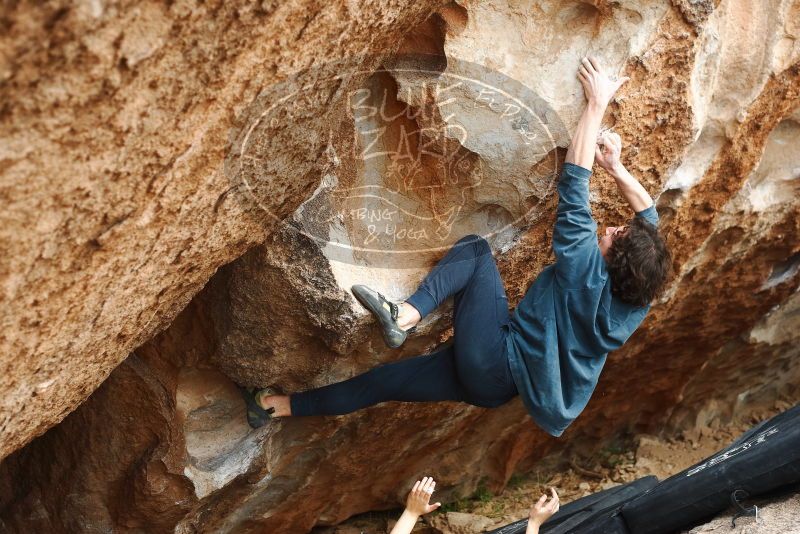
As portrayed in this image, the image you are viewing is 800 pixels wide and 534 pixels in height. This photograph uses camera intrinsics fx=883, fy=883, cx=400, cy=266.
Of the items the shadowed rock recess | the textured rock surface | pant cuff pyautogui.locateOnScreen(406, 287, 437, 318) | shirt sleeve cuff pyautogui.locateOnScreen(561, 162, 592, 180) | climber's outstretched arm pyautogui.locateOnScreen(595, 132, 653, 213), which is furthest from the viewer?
pant cuff pyautogui.locateOnScreen(406, 287, 437, 318)

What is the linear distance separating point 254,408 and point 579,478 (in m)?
2.44

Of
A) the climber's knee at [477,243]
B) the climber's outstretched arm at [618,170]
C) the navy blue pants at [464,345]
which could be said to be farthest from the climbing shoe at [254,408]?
the climber's outstretched arm at [618,170]

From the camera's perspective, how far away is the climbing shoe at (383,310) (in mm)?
2725

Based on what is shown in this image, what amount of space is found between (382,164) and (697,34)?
102 centimetres

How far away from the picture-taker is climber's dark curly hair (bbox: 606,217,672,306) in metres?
2.62

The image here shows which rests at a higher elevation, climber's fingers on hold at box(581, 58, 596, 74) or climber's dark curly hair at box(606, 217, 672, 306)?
climber's fingers on hold at box(581, 58, 596, 74)

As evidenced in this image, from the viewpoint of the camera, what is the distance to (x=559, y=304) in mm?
2713

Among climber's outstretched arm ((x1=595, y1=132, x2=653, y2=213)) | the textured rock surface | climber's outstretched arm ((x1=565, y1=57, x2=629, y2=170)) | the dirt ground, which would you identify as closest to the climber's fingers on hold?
climber's outstretched arm ((x1=565, y1=57, x2=629, y2=170))

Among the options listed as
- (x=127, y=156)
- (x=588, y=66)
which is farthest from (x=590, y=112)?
(x=127, y=156)

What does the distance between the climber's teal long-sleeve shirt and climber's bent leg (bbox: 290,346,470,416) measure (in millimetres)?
258

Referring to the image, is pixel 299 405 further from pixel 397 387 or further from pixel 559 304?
pixel 559 304

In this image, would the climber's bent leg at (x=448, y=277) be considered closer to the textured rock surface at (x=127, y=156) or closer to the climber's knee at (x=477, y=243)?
the climber's knee at (x=477, y=243)

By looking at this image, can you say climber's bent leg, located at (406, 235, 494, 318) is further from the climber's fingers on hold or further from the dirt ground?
the dirt ground

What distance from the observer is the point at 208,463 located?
10.5 feet
